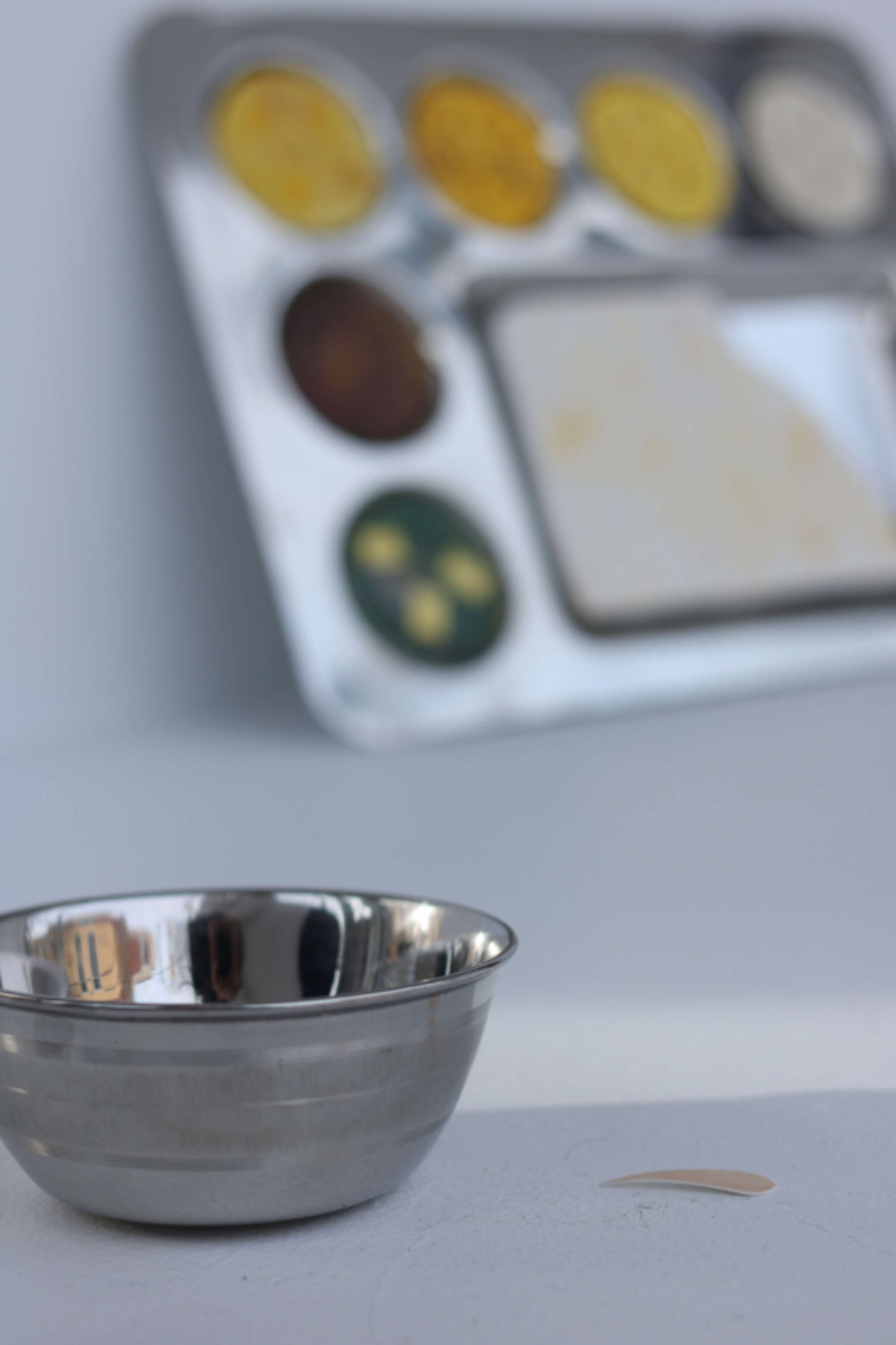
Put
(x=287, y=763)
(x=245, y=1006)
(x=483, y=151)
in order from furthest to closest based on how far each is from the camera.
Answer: (x=483, y=151)
(x=287, y=763)
(x=245, y=1006)

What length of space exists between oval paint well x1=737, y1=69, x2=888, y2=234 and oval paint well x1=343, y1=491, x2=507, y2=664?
536 millimetres

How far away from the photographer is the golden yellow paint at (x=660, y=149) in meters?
1.45

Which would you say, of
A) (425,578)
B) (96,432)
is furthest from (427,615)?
(96,432)

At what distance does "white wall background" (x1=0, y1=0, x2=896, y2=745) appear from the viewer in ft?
4.26

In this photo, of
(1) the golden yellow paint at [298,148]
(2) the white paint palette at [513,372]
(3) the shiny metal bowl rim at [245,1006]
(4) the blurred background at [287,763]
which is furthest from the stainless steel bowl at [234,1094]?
(1) the golden yellow paint at [298,148]

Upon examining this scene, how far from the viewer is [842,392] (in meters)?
1.54

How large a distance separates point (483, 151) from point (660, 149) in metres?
0.20

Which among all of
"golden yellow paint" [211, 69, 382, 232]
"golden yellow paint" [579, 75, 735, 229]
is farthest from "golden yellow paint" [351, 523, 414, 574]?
"golden yellow paint" [579, 75, 735, 229]

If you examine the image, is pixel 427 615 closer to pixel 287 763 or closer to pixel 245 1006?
pixel 287 763

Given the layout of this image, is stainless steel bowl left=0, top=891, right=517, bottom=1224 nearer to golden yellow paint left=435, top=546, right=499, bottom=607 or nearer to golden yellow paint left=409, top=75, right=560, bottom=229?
golden yellow paint left=435, top=546, right=499, bottom=607

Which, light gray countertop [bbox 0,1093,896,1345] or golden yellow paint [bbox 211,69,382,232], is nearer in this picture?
light gray countertop [bbox 0,1093,896,1345]

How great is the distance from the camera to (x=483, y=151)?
138 centimetres

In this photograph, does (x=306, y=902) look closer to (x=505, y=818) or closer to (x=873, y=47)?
(x=505, y=818)

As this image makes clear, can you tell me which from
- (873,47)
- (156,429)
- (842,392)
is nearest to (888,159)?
(873,47)
